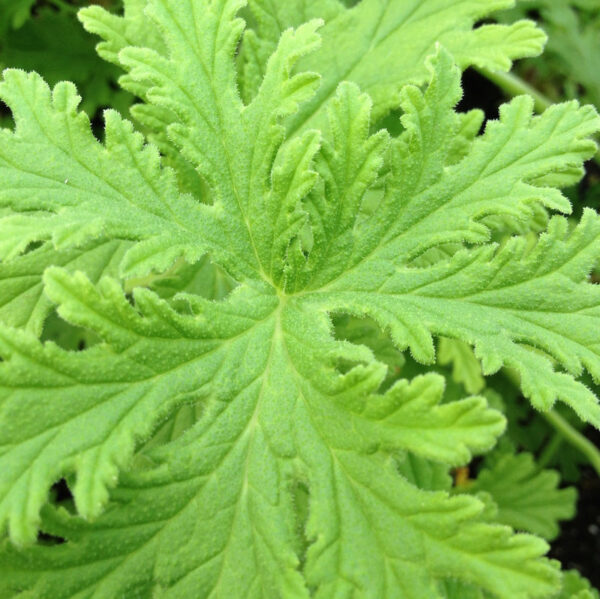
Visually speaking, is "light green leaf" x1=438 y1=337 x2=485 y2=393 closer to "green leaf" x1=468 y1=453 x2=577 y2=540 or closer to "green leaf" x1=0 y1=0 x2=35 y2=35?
"green leaf" x1=468 y1=453 x2=577 y2=540

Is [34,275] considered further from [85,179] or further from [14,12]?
[14,12]

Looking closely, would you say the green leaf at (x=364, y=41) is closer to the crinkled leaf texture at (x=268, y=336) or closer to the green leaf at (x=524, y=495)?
the crinkled leaf texture at (x=268, y=336)

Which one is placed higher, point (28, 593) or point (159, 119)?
point (159, 119)

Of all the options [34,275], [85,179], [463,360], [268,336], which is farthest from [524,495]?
[85,179]

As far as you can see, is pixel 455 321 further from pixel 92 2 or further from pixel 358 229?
pixel 92 2

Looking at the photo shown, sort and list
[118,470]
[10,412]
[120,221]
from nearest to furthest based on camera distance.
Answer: [10,412] → [118,470] → [120,221]

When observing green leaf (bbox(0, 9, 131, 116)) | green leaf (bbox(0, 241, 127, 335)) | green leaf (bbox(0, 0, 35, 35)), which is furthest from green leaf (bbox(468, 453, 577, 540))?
green leaf (bbox(0, 0, 35, 35))

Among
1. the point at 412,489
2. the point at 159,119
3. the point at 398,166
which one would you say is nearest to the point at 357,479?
the point at 412,489
